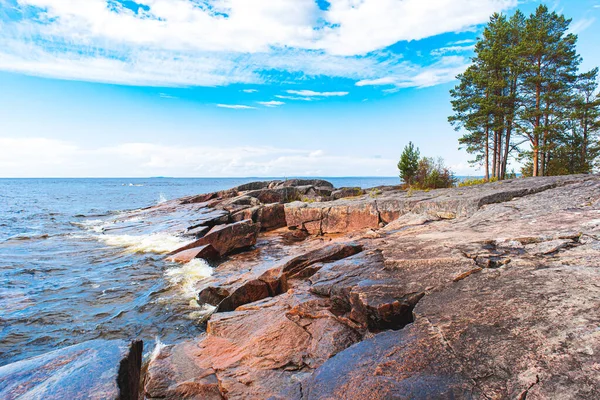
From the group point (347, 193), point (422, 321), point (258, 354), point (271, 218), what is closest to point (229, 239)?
point (271, 218)

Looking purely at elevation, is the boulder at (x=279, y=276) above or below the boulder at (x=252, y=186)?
below

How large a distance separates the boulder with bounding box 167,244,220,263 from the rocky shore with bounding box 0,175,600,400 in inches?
197

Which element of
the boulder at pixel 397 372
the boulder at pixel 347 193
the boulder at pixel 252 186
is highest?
the boulder at pixel 252 186

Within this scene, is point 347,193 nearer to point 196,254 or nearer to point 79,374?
point 196,254

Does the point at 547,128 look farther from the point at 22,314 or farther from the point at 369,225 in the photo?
the point at 22,314

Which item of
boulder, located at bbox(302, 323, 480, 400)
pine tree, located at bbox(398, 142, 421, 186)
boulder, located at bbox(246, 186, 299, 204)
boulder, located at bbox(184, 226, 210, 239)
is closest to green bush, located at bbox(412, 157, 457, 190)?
pine tree, located at bbox(398, 142, 421, 186)

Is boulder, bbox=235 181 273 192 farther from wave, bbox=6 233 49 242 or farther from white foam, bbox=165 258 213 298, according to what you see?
white foam, bbox=165 258 213 298

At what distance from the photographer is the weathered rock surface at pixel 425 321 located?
2.90 m

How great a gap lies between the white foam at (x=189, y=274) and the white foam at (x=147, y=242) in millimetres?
3168

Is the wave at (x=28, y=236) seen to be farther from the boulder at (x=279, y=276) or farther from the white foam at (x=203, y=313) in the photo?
the boulder at (x=279, y=276)

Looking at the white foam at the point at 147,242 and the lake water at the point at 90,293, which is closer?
the lake water at the point at 90,293

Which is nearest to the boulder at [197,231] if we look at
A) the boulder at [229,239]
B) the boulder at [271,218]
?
the boulder at [229,239]

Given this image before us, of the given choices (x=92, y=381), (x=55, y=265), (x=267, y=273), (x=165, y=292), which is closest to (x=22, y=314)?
(x=165, y=292)

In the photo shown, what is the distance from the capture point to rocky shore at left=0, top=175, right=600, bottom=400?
2.92 meters
